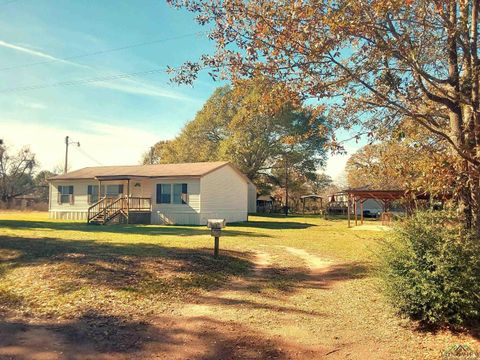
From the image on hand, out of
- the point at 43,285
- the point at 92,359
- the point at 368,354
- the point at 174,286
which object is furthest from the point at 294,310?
the point at 43,285

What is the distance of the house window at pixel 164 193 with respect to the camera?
27219 mm

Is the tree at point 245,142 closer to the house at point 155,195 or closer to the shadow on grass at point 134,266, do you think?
the house at point 155,195

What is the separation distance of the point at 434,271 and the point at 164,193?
23169mm

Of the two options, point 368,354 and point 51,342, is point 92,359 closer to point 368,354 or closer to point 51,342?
point 51,342

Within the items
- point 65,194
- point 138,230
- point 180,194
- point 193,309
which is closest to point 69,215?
point 65,194

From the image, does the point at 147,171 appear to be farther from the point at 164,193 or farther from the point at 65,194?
the point at 65,194

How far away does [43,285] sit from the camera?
23.9 feet

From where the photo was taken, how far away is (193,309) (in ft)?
21.3

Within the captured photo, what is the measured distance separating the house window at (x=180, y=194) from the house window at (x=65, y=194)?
9.53 meters

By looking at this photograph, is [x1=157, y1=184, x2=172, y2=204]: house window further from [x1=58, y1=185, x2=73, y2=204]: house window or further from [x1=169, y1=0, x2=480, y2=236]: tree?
[x1=169, y1=0, x2=480, y2=236]: tree

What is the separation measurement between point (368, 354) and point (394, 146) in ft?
14.6

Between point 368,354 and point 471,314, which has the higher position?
point 471,314

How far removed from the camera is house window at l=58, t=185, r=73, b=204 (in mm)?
31761

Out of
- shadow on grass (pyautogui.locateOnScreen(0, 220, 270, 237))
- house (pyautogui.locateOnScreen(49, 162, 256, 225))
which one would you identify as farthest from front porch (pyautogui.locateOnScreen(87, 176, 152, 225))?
shadow on grass (pyautogui.locateOnScreen(0, 220, 270, 237))
